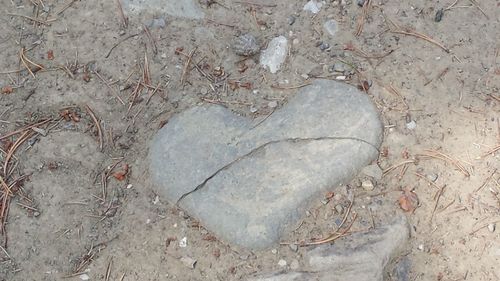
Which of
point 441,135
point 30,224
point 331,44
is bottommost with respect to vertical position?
point 30,224

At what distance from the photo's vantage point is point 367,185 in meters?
2.76

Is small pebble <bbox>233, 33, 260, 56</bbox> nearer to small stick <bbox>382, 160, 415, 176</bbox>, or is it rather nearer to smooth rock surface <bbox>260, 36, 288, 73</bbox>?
smooth rock surface <bbox>260, 36, 288, 73</bbox>

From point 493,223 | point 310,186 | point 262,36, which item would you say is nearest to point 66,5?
point 262,36

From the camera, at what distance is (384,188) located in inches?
109

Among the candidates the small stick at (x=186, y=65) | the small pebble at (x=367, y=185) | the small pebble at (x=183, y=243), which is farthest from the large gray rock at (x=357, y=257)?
the small stick at (x=186, y=65)

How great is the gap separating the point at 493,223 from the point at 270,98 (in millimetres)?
1213

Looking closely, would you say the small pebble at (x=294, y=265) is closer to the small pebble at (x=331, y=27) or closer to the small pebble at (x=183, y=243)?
the small pebble at (x=183, y=243)

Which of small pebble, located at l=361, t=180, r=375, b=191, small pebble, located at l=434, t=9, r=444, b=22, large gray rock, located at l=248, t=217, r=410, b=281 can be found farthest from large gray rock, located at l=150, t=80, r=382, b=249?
small pebble, located at l=434, t=9, r=444, b=22

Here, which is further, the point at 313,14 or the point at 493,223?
the point at 313,14

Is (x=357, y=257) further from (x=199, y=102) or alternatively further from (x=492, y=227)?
(x=199, y=102)

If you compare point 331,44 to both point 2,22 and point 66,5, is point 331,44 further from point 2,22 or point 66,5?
point 2,22

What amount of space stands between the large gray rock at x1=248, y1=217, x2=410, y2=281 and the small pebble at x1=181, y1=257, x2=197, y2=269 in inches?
10.7

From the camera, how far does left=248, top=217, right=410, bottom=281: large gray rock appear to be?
2576 mm

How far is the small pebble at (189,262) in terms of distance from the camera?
105 inches
